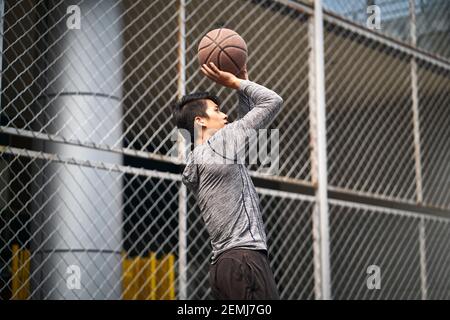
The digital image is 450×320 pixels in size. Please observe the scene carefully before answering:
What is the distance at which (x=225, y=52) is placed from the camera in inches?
166

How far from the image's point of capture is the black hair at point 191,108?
4.07 meters

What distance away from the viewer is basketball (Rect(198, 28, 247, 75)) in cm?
422

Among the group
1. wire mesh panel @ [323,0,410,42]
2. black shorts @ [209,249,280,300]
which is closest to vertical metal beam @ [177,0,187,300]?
wire mesh panel @ [323,0,410,42]

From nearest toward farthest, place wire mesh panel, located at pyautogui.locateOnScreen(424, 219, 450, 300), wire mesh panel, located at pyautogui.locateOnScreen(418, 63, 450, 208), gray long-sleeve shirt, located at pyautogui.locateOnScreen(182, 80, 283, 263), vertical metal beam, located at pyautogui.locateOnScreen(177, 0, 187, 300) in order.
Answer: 1. gray long-sleeve shirt, located at pyautogui.locateOnScreen(182, 80, 283, 263)
2. vertical metal beam, located at pyautogui.locateOnScreen(177, 0, 187, 300)
3. wire mesh panel, located at pyautogui.locateOnScreen(418, 63, 450, 208)
4. wire mesh panel, located at pyautogui.locateOnScreen(424, 219, 450, 300)

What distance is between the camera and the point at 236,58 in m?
4.23

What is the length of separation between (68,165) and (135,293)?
5.46 ft

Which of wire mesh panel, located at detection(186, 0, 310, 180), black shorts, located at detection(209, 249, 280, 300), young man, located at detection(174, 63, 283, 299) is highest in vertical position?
wire mesh panel, located at detection(186, 0, 310, 180)

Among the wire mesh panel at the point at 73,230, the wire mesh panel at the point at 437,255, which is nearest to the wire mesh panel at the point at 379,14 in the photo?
the wire mesh panel at the point at 437,255

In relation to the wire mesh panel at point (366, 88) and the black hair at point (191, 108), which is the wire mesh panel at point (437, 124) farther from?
the black hair at point (191, 108)

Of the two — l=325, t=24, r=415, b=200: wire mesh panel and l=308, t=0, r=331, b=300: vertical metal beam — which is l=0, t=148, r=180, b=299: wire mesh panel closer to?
l=308, t=0, r=331, b=300: vertical metal beam

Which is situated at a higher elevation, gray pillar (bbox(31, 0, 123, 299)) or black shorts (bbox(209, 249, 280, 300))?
gray pillar (bbox(31, 0, 123, 299))

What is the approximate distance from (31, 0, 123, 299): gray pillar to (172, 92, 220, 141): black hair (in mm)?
1884

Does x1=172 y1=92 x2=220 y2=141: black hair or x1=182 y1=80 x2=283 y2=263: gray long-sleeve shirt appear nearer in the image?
x1=182 y1=80 x2=283 y2=263: gray long-sleeve shirt

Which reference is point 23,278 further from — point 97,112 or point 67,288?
point 97,112
